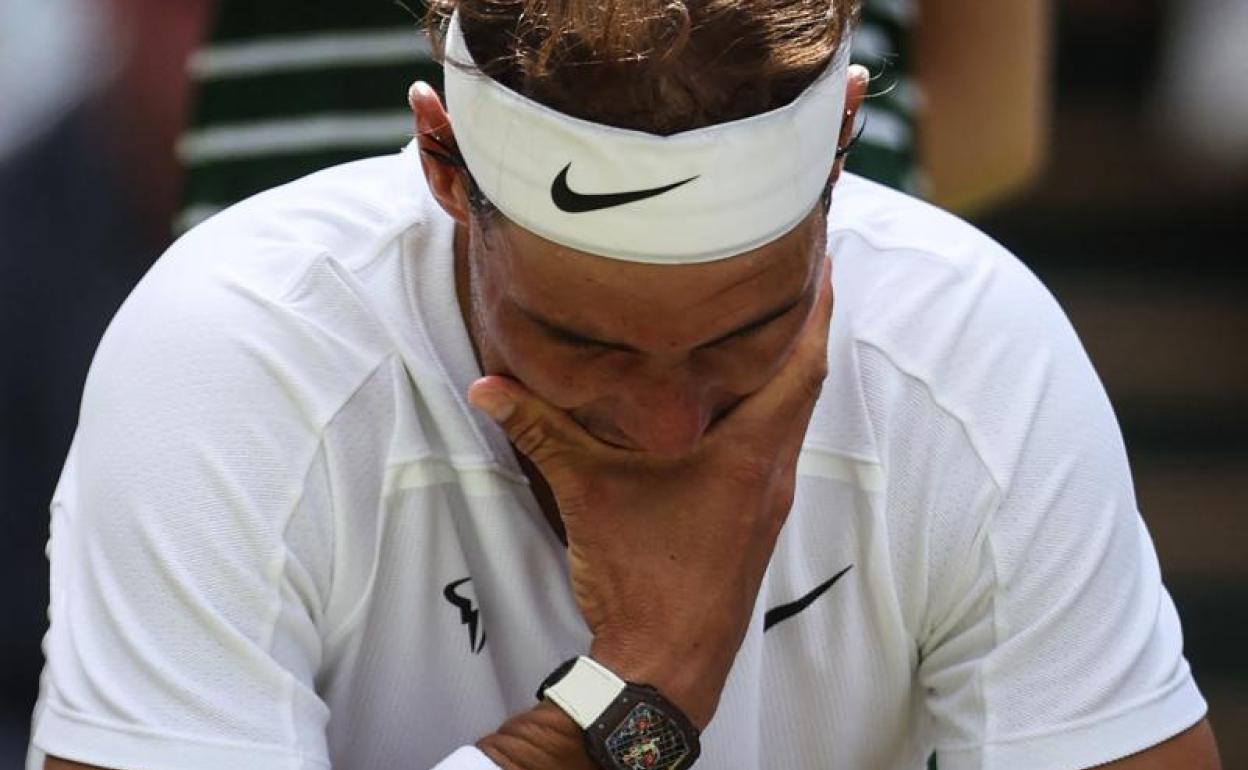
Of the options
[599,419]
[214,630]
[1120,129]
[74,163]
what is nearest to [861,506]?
[599,419]

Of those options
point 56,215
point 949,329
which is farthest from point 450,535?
point 56,215

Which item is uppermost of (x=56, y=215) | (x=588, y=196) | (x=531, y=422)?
(x=588, y=196)

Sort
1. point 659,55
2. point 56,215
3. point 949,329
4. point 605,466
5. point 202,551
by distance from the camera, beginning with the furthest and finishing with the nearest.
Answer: point 56,215 < point 949,329 < point 605,466 < point 202,551 < point 659,55

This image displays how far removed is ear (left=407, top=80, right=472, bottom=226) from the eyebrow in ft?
0.52

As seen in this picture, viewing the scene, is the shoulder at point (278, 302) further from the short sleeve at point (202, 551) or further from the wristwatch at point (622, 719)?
the wristwatch at point (622, 719)

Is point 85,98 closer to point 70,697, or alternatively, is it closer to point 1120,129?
point 70,697

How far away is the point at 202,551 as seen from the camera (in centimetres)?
210

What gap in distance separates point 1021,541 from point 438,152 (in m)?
Result: 0.65

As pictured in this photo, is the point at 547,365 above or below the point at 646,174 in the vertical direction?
below

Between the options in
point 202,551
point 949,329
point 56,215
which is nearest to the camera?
point 202,551

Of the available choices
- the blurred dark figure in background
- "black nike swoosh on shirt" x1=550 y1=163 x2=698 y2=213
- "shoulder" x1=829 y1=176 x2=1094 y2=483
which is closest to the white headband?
"black nike swoosh on shirt" x1=550 y1=163 x2=698 y2=213

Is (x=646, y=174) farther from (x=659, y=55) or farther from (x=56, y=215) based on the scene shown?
(x=56, y=215)

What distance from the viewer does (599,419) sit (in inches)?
84.7

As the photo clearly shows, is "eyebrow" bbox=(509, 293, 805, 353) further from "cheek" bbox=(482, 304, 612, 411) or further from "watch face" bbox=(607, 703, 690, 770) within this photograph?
"watch face" bbox=(607, 703, 690, 770)
